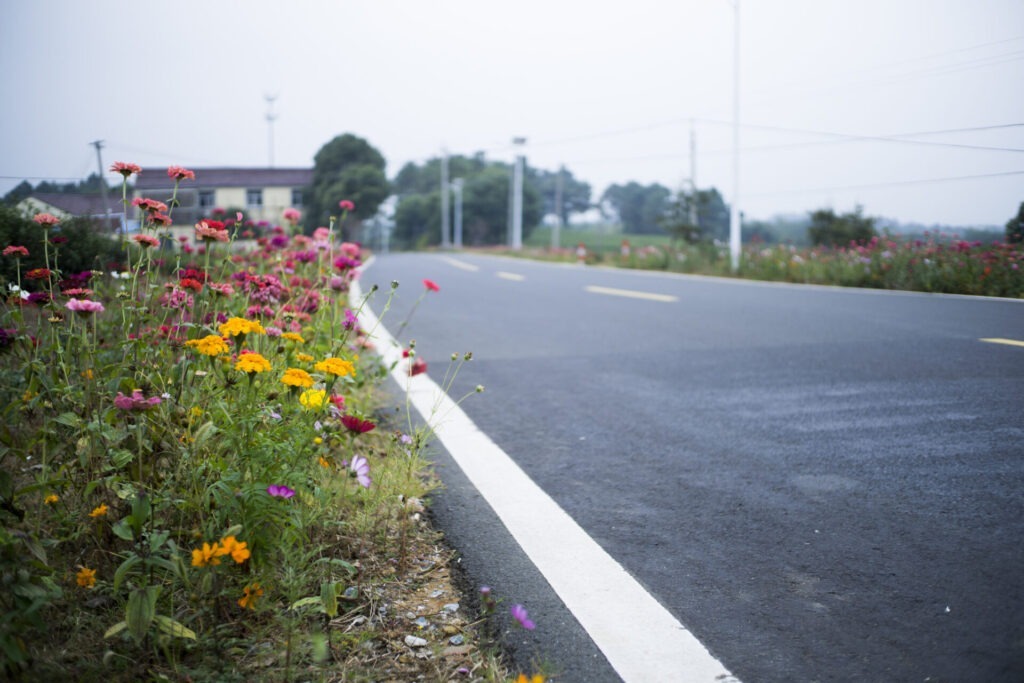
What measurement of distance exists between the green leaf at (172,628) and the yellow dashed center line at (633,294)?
863 cm

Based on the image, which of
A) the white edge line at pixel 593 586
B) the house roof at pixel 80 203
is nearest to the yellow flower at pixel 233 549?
the white edge line at pixel 593 586

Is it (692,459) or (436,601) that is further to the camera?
(692,459)

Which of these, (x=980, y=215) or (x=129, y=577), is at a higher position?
(x=980, y=215)

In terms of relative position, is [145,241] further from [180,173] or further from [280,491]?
[280,491]

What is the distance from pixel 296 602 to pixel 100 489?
83 cm

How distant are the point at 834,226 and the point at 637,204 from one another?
7610 centimetres

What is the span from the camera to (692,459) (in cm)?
324

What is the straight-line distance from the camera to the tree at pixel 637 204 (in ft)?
314

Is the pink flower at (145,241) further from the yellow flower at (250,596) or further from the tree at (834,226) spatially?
the tree at (834,226)

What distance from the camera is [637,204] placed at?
103812mm

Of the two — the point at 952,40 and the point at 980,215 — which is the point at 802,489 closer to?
the point at 980,215

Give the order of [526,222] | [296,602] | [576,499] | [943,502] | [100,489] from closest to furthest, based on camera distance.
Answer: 1. [296,602]
2. [100,489]
3. [943,502]
4. [576,499]
5. [526,222]

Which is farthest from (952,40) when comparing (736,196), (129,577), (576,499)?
(736,196)

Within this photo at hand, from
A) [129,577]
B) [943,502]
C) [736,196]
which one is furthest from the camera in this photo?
[736,196]
